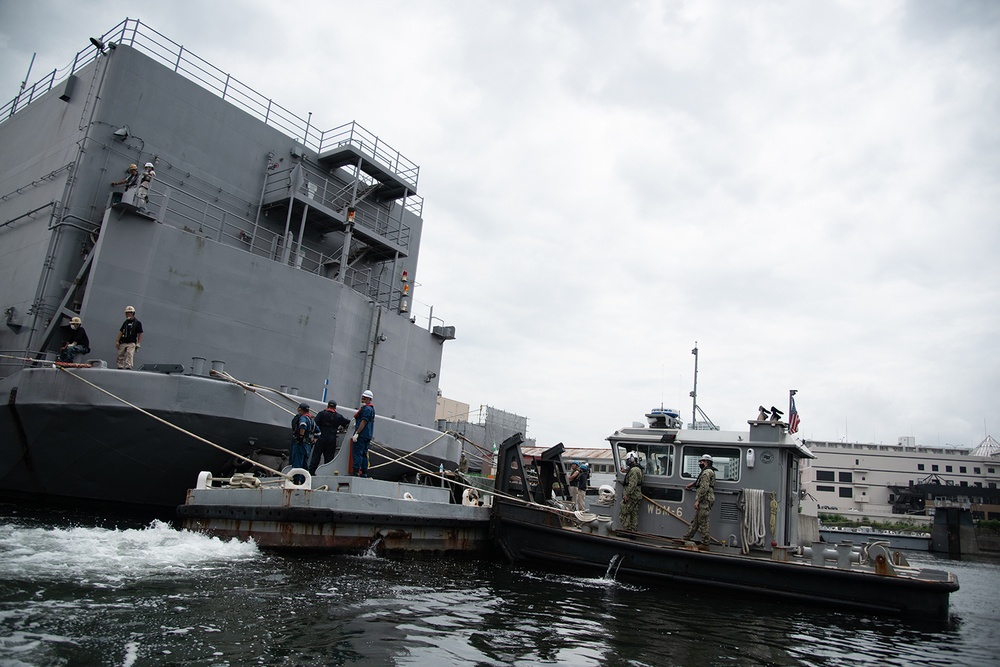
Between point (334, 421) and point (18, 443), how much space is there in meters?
5.70

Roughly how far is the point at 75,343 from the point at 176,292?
74.2 inches

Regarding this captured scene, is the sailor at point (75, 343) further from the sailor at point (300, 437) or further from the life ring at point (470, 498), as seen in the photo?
the life ring at point (470, 498)

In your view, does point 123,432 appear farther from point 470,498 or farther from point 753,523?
point 753,523

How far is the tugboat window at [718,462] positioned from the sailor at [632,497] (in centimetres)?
74

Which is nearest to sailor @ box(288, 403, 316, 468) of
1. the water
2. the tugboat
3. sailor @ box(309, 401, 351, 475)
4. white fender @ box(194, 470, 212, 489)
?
sailor @ box(309, 401, 351, 475)

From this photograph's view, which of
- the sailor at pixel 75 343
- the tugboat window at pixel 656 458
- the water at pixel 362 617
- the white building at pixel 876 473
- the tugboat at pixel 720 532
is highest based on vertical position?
the white building at pixel 876 473

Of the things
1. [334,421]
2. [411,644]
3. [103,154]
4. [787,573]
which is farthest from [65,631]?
[103,154]

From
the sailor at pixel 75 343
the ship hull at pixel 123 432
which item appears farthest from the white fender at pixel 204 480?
the sailor at pixel 75 343

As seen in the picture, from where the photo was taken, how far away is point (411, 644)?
4789 millimetres

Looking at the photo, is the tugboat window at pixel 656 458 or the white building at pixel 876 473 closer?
the tugboat window at pixel 656 458

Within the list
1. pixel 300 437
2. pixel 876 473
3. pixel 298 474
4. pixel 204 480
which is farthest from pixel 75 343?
pixel 876 473

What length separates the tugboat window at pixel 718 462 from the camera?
33.9 ft

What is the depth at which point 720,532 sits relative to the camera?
33.2 ft

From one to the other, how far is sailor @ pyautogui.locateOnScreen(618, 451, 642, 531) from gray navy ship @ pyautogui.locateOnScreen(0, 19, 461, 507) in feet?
12.3
